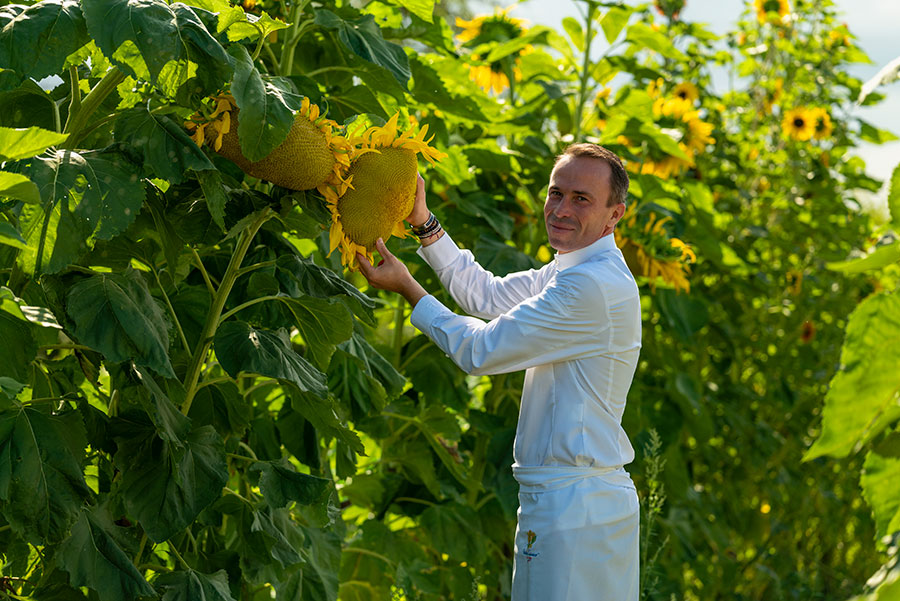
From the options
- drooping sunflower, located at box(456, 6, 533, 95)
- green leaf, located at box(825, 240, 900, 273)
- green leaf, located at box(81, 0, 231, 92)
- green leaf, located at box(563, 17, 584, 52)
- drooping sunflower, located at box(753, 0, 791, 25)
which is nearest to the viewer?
green leaf, located at box(825, 240, 900, 273)

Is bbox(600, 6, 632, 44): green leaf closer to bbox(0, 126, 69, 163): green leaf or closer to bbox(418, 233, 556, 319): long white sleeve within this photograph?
bbox(418, 233, 556, 319): long white sleeve

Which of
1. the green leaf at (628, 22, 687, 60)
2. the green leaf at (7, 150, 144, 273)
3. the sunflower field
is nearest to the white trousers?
the sunflower field

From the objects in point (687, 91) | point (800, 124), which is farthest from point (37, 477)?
point (800, 124)

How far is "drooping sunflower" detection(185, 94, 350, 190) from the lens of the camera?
165 centimetres

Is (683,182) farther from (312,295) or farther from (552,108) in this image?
(312,295)

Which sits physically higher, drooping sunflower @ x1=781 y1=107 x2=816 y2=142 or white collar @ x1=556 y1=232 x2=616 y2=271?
drooping sunflower @ x1=781 y1=107 x2=816 y2=142

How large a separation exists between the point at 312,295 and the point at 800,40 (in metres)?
4.21

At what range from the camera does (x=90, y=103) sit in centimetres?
166

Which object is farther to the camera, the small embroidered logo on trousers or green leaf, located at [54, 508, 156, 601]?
the small embroidered logo on trousers

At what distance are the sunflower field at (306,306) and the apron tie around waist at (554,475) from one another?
0.36 meters

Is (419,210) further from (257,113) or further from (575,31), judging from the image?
(575,31)

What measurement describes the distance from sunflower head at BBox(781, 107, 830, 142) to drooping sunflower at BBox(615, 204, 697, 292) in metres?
2.31

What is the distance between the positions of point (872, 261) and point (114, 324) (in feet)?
4.09

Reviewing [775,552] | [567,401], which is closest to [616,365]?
[567,401]
